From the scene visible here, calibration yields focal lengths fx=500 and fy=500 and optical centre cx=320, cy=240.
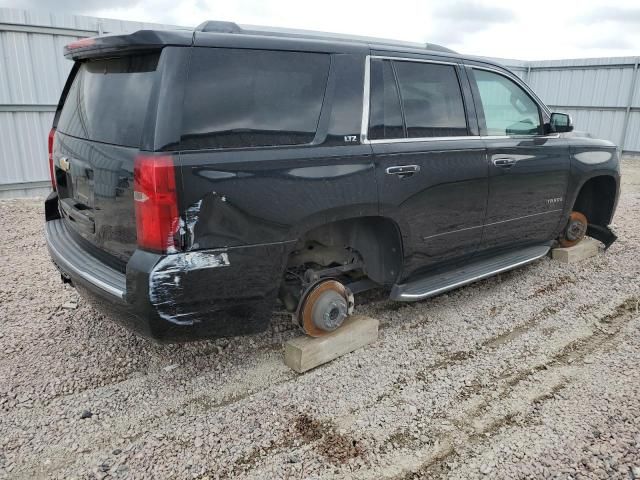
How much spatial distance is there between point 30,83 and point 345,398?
8041 millimetres

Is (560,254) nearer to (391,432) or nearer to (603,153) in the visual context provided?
(603,153)

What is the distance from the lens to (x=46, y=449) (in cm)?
251

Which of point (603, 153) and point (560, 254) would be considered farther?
point (560, 254)

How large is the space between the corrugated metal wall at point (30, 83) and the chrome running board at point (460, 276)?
6669mm

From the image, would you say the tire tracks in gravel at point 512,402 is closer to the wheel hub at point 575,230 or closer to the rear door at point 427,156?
the rear door at point 427,156

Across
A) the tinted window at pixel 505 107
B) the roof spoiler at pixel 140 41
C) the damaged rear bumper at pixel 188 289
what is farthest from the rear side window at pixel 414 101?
the roof spoiler at pixel 140 41

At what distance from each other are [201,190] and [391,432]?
5.23ft

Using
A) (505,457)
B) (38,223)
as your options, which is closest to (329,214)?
(505,457)

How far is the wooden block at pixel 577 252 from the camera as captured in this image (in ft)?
17.0

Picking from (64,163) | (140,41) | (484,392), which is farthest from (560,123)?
(64,163)

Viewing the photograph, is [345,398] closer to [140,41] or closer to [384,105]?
[384,105]

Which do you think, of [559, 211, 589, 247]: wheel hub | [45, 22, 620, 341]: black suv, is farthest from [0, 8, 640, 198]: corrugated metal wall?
[559, 211, 589, 247]: wheel hub

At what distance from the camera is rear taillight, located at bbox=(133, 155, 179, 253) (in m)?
2.34

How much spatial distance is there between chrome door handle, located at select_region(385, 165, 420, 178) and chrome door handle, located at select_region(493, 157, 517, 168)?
89 centimetres
